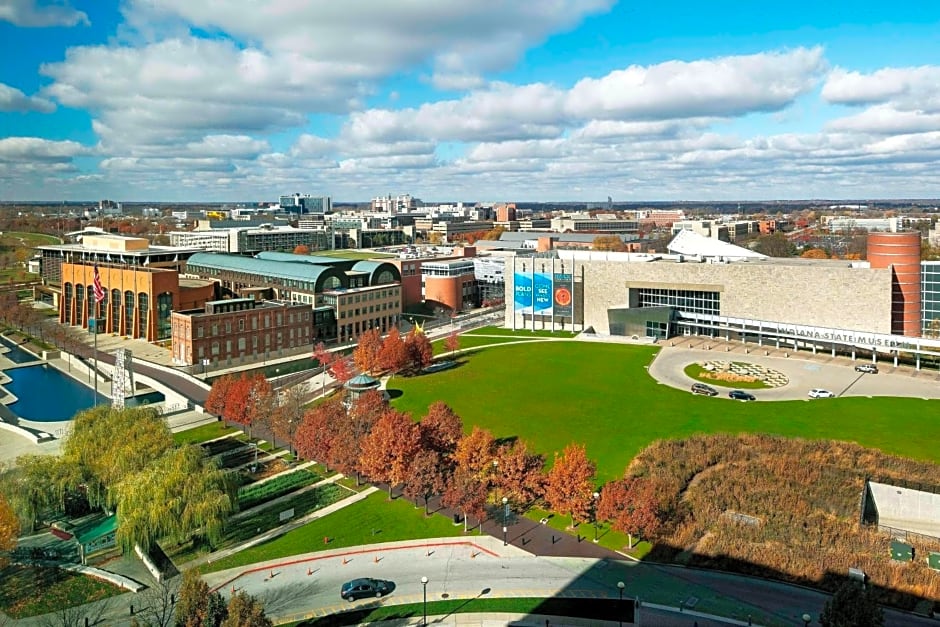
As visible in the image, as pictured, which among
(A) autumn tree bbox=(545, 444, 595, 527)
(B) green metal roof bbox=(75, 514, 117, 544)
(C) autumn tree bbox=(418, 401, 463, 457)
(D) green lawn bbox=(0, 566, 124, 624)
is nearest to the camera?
(D) green lawn bbox=(0, 566, 124, 624)

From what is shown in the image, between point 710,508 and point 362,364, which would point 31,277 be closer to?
point 362,364

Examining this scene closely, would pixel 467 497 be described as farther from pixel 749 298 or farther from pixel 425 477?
pixel 749 298

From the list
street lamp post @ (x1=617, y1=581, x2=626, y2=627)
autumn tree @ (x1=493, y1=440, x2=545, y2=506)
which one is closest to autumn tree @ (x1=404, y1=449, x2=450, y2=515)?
autumn tree @ (x1=493, y1=440, x2=545, y2=506)

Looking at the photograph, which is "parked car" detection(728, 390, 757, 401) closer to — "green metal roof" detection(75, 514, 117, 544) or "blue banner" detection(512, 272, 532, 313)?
"blue banner" detection(512, 272, 532, 313)

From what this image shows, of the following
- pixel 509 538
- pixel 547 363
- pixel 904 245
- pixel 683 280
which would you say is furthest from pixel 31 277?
pixel 904 245

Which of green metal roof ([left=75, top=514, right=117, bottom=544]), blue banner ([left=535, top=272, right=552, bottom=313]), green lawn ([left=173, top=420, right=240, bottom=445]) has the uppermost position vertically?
blue banner ([left=535, top=272, right=552, bottom=313])

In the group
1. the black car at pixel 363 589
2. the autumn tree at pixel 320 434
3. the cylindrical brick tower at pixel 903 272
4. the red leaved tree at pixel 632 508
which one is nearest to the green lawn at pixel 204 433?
the autumn tree at pixel 320 434

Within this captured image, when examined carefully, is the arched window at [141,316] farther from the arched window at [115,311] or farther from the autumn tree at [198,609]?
the autumn tree at [198,609]

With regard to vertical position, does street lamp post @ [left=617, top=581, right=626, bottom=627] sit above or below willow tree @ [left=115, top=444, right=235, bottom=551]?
below

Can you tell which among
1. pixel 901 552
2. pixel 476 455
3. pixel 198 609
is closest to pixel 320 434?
pixel 476 455
